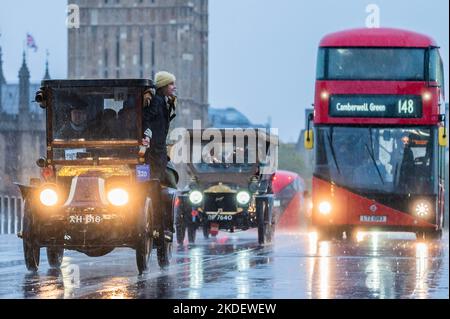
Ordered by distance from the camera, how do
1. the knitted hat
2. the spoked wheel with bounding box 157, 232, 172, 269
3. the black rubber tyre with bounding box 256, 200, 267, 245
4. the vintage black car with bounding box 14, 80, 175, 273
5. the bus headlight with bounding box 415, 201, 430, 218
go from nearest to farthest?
1. the vintage black car with bounding box 14, 80, 175, 273
2. the knitted hat
3. the spoked wheel with bounding box 157, 232, 172, 269
4. the black rubber tyre with bounding box 256, 200, 267, 245
5. the bus headlight with bounding box 415, 201, 430, 218

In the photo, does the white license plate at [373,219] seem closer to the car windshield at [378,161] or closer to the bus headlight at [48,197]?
the car windshield at [378,161]

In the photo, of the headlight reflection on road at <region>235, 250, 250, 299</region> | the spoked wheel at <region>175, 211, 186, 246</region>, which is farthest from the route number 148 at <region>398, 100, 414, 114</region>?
the headlight reflection on road at <region>235, 250, 250, 299</region>

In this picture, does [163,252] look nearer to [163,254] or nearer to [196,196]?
[163,254]

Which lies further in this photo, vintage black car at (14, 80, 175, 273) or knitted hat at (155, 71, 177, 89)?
knitted hat at (155, 71, 177, 89)

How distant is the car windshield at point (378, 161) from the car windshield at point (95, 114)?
12.7 metres

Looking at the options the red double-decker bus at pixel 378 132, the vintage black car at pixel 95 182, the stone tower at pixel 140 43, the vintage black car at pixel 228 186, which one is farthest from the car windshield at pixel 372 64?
the stone tower at pixel 140 43

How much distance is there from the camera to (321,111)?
26594mm

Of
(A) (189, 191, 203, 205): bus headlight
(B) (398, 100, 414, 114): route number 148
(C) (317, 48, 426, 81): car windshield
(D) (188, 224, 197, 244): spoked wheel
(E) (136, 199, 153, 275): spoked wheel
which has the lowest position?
(D) (188, 224, 197, 244): spoked wheel

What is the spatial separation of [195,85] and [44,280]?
147 metres

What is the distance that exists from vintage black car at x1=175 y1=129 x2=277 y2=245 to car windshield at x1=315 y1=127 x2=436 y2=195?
1189 mm

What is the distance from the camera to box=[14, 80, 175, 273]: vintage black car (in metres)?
14.1

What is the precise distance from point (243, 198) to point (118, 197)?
12.1 m

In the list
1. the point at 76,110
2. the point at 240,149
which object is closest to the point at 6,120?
the point at 240,149

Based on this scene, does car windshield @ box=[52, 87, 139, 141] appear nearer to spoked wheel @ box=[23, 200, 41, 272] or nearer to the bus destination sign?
spoked wheel @ box=[23, 200, 41, 272]
